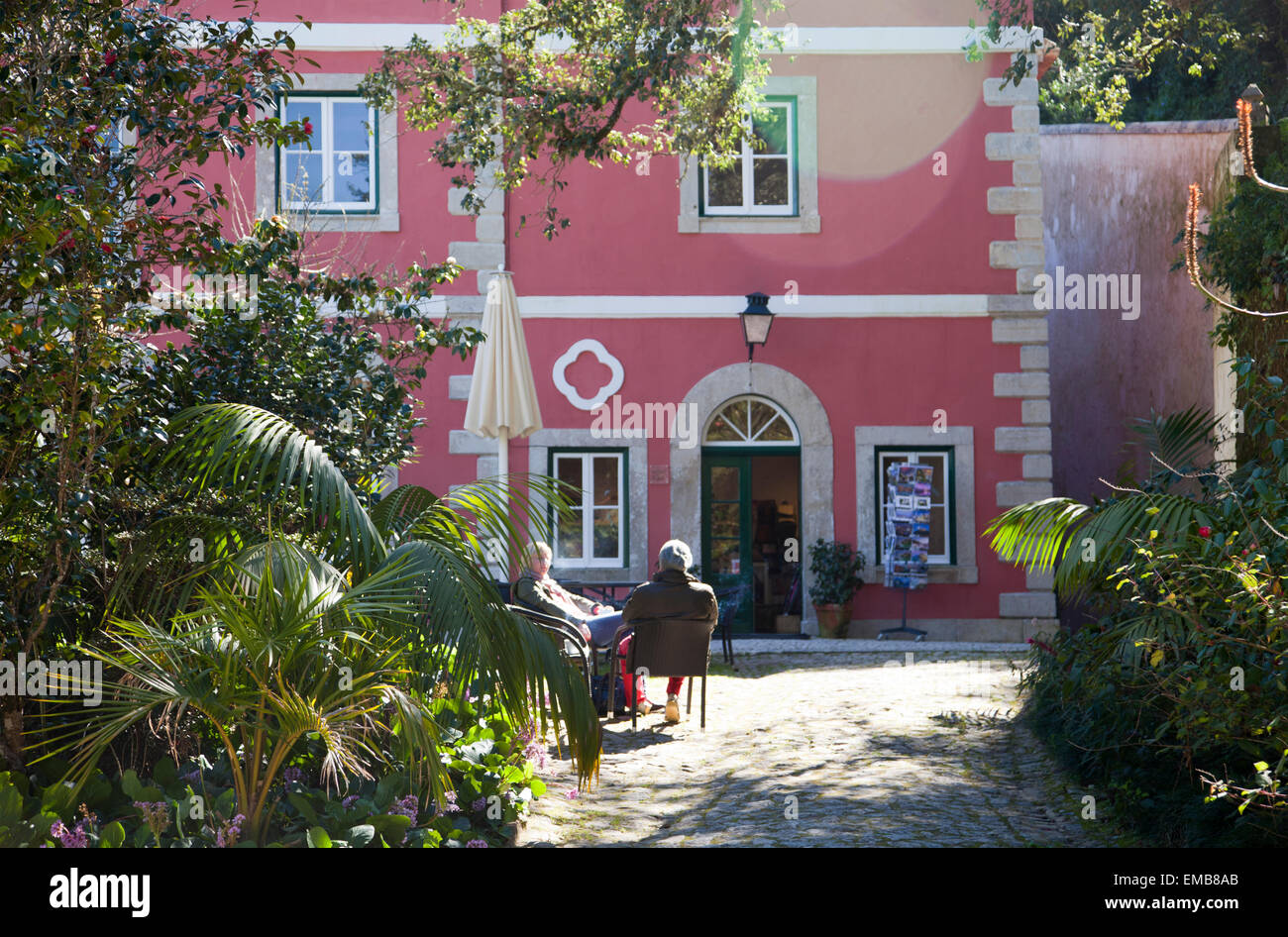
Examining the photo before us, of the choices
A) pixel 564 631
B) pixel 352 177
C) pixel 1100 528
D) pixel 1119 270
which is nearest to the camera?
pixel 1100 528

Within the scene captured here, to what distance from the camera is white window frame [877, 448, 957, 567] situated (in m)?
12.0

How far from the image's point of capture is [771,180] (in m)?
12.3

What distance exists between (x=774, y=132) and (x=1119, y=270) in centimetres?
434

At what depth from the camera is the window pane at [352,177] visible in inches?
467

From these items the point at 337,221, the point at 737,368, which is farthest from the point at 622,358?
the point at 337,221

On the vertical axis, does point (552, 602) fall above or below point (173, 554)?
below

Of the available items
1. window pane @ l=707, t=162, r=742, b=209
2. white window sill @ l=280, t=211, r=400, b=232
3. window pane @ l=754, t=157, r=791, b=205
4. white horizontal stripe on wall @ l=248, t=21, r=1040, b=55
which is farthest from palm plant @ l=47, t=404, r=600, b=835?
white horizontal stripe on wall @ l=248, t=21, r=1040, b=55

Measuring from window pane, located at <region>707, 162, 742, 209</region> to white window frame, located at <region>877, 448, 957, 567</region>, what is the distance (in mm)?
2775

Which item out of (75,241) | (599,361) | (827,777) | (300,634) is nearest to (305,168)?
(599,361)

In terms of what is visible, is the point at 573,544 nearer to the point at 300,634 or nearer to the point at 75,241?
the point at 75,241

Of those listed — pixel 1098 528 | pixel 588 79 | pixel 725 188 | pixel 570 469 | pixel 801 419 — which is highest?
pixel 588 79

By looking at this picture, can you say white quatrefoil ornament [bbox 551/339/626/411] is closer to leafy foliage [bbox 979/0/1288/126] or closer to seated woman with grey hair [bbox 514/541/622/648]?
leafy foliage [bbox 979/0/1288/126]
